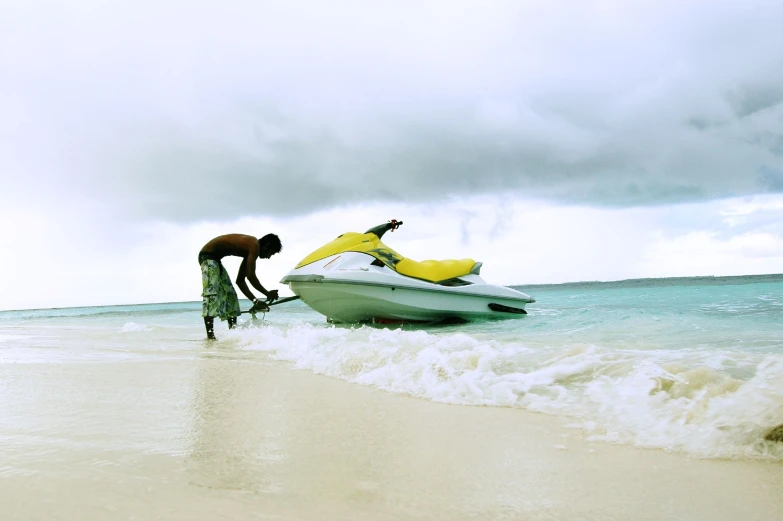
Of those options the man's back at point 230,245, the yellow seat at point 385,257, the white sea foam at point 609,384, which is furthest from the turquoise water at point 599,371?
the yellow seat at point 385,257

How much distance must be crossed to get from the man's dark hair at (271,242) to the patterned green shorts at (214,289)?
0.64m

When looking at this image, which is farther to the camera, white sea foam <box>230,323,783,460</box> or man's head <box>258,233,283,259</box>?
man's head <box>258,233,283,259</box>

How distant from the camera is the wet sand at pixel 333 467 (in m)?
1.36

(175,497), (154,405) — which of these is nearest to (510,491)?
(175,497)

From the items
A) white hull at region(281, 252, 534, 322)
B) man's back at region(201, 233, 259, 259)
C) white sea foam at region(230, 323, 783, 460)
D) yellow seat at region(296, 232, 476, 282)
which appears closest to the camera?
white sea foam at region(230, 323, 783, 460)

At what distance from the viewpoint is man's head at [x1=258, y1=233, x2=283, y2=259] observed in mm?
6984

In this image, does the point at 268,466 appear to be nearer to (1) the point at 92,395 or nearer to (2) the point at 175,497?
(2) the point at 175,497

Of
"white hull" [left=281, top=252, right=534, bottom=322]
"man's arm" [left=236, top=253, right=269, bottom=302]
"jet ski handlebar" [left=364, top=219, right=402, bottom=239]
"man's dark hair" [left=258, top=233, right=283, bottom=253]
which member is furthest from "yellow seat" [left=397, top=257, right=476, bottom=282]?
"man's arm" [left=236, top=253, right=269, bottom=302]

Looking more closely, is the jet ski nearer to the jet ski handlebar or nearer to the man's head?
the jet ski handlebar

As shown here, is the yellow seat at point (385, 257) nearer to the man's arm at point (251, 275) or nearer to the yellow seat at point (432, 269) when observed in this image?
the yellow seat at point (432, 269)

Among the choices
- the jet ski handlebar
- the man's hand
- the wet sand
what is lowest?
the wet sand

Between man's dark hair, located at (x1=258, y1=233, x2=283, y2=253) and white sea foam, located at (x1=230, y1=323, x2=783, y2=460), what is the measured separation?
2.66m

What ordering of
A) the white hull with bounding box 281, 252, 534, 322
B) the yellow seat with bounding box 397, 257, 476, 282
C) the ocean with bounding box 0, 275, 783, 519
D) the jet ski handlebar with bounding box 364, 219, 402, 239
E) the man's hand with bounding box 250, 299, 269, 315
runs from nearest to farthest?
the ocean with bounding box 0, 275, 783, 519
the man's hand with bounding box 250, 299, 269, 315
the white hull with bounding box 281, 252, 534, 322
the yellow seat with bounding box 397, 257, 476, 282
the jet ski handlebar with bounding box 364, 219, 402, 239

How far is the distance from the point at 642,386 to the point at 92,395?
2874mm
